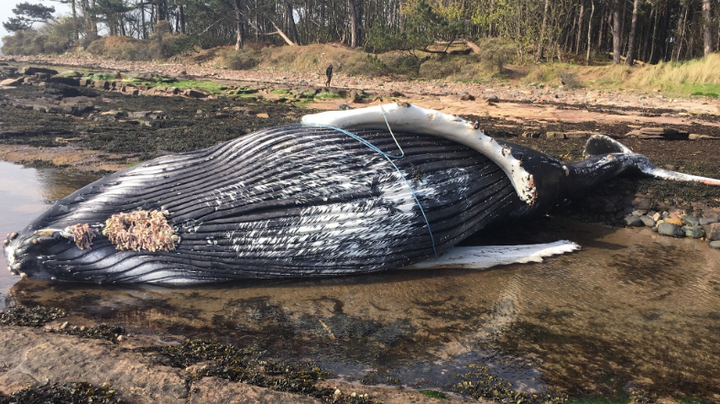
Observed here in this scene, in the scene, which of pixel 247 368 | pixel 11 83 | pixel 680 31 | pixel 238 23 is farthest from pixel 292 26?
pixel 247 368

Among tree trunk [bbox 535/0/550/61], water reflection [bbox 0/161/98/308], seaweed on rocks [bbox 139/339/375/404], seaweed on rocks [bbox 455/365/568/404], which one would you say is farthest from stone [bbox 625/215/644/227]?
tree trunk [bbox 535/0/550/61]

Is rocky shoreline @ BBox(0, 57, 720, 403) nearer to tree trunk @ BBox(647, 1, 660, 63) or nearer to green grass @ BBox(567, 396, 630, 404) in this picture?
green grass @ BBox(567, 396, 630, 404)

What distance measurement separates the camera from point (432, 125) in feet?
16.9

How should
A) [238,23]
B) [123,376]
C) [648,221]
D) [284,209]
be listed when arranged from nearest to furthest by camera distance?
[123,376] → [284,209] → [648,221] → [238,23]

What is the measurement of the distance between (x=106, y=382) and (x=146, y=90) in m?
25.9

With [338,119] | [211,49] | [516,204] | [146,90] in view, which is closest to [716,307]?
[516,204]

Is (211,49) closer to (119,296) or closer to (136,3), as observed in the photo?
(136,3)

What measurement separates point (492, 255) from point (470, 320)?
136 centimetres

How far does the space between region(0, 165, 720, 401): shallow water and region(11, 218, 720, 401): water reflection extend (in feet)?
0.03

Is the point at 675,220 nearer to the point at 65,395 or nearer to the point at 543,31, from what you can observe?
the point at 65,395

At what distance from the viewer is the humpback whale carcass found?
4.54 metres

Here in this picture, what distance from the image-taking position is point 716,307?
15.2ft

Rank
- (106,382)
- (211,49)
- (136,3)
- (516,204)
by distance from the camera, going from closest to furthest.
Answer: (106,382)
(516,204)
(211,49)
(136,3)

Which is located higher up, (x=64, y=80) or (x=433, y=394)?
(x=64, y=80)
